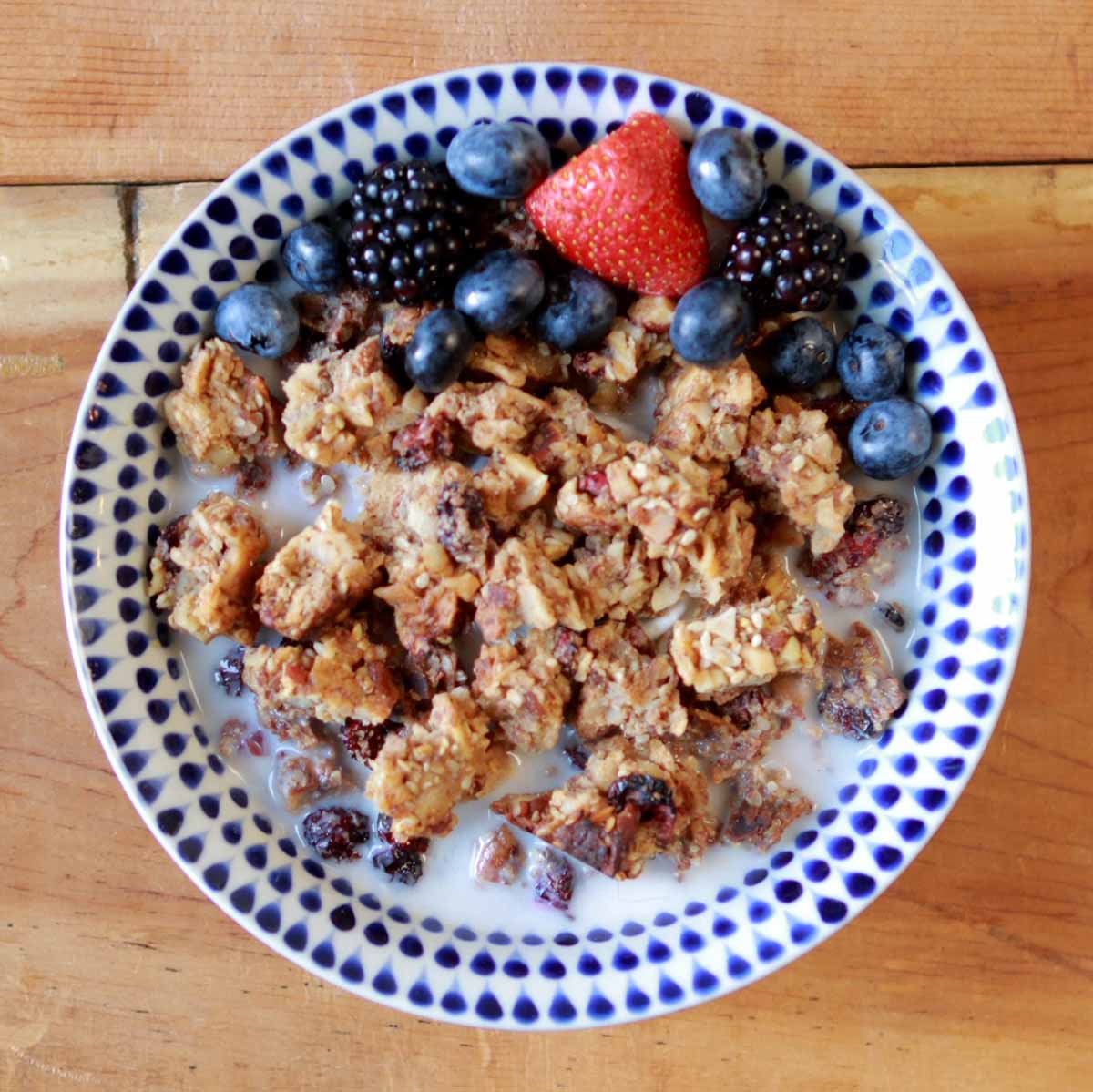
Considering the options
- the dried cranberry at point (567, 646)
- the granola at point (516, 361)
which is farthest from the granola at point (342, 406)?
the dried cranberry at point (567, 646)

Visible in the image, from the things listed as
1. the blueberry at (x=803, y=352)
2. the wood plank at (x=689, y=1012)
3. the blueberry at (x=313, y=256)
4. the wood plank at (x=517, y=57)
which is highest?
the wood plank at (x=517, y=57)

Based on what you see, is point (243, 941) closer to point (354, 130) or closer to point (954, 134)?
point (354, 130)

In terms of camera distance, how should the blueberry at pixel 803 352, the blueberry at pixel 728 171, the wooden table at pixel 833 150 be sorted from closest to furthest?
1. the blueberry at pixel 728 171
2. the blueberry at pixel 803 352
3. the wooden table at pixel 833 150

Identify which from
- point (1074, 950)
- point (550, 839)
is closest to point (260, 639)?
point (550, 839)

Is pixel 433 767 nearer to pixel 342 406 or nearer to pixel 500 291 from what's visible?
pixel 342 406

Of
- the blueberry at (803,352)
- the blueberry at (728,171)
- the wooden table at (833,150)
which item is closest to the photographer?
the blueberry at (728,171)

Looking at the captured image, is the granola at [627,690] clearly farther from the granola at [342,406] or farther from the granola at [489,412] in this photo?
the granola at [342,406]

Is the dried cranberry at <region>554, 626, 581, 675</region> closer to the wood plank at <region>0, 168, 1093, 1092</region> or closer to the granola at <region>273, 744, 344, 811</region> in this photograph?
the granola at <region>273, 744, 344, 811</region>
